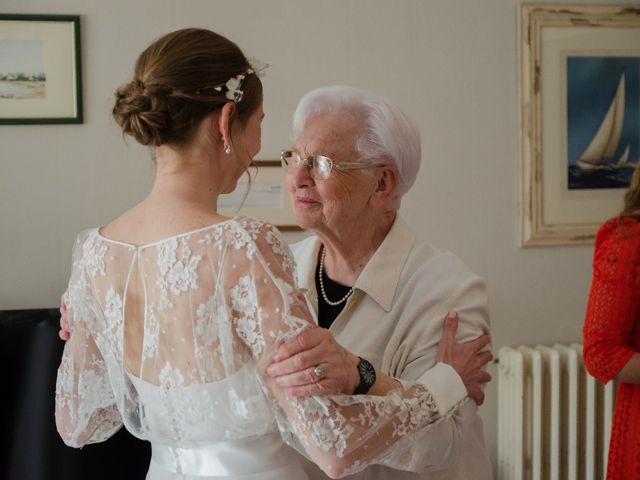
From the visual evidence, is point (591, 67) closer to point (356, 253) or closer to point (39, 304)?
A: point (356, 253)

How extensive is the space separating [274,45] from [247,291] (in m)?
2.04

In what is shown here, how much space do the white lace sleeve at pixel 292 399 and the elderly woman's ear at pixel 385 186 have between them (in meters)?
Answer: 0.61

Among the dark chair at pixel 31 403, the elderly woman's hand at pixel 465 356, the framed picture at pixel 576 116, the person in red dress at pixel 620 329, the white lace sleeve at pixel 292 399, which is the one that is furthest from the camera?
the framed picture at pixel 576 116

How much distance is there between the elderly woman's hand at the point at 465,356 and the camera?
163 centimetres

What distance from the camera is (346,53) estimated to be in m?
3.14

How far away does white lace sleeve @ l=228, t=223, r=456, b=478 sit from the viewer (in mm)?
1215

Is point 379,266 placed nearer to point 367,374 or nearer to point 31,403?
point 367,374

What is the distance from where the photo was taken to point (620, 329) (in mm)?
2066

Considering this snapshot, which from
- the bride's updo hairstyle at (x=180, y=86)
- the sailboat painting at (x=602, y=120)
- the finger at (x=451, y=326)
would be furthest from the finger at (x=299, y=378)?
the sailboat painting at (x=602, y=120)

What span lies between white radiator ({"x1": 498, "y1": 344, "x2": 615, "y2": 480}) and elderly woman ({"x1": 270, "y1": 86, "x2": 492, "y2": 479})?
4.71ft

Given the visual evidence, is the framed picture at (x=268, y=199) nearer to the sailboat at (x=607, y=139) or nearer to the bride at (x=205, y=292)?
the sailboat at (x=607, y=139)

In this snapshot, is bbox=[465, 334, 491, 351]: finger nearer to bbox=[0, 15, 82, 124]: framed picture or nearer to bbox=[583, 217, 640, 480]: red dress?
bbox=[583, 217, 640, 480]: red dress

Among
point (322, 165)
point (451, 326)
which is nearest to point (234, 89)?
point (322, 165)

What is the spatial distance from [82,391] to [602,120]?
8.34ft
